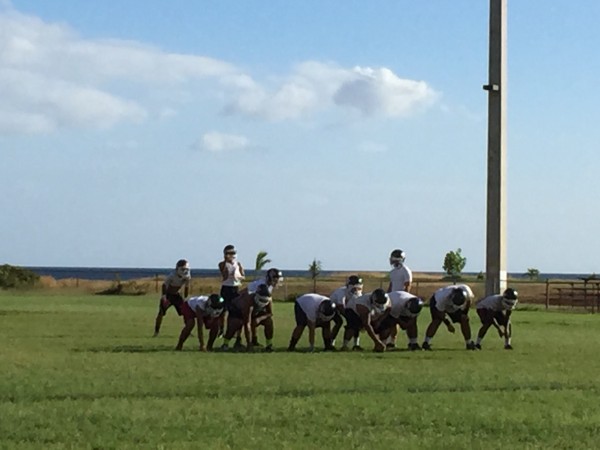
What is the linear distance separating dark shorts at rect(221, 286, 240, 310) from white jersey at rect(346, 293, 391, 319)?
2.23m

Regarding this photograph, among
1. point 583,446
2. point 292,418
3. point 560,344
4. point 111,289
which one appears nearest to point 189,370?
point 292,418

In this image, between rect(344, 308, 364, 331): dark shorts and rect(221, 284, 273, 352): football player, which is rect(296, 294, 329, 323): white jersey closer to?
rect(344, 308, 364, 331): dark shorts

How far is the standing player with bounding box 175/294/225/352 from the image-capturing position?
2006 centimetres

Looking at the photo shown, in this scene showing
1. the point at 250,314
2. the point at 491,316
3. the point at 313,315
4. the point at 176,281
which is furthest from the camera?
the point at 176,281

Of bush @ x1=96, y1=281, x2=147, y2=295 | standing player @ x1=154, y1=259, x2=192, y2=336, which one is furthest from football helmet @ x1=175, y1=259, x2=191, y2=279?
bush @ x1=96, y1=281, x2=147, y2=295

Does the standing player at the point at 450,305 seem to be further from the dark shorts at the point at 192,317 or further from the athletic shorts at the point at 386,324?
the dark shorts at the point at 192,317

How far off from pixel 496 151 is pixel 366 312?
806 cm

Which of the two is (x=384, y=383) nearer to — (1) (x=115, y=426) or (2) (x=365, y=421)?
(2) (x=365, y=421)

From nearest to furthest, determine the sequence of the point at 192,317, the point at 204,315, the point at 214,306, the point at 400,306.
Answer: the point at 214,306
the point at 204,315
the point at 400,306
the point at 192,317

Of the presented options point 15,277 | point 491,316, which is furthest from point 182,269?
point 15,277

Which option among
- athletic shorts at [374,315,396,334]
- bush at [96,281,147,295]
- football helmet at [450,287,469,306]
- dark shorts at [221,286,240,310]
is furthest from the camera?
bush at [96,281,147,295]

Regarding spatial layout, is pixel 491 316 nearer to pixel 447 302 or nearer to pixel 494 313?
pixel 494 313

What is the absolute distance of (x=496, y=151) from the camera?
2666 centimetres

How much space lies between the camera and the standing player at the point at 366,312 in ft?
66.0
